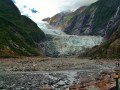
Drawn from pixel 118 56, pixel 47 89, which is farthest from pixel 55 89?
pixel 118 56

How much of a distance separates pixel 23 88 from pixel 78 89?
1231 centimetres

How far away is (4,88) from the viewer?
4788 centimetres

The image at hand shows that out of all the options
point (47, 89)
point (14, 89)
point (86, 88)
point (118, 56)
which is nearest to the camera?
point (86, 88)

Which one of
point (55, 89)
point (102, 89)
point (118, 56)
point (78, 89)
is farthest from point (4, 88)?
point (118, 56)

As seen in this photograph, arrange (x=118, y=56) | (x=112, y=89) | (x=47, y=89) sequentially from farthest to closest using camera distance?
(x=118, y=56)
(x=47, y=89)
(x=112, y=89)

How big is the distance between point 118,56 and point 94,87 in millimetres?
165177

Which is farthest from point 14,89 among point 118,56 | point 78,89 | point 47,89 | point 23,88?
point 118,56

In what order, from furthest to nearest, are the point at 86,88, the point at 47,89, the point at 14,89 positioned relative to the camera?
1. the point at 14,89
2. the point at 47,89
3. the point at 86,88

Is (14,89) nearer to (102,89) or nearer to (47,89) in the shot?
(47,89)

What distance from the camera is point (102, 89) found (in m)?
35.0

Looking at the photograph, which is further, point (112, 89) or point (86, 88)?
point (86, 88)

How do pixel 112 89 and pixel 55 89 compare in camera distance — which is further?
pixel 55 89

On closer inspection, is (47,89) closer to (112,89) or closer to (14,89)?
(14,89)

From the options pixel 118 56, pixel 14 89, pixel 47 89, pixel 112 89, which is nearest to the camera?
pixel 112 89
